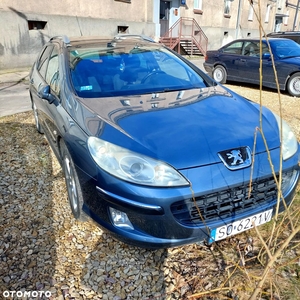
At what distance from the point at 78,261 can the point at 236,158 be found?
138 centimetres

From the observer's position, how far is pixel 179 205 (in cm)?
176

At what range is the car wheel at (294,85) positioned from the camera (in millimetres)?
6977

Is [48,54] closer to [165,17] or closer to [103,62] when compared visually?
[103,62]

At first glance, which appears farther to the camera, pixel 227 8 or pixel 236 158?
pixel 227 8

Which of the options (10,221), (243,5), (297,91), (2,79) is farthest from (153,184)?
(243,5)

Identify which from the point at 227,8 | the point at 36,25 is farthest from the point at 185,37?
the point at 36,25

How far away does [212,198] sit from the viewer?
1.81 m

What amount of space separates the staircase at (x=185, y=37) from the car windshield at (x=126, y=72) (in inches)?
554

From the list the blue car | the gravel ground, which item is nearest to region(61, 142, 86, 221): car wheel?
the blue car

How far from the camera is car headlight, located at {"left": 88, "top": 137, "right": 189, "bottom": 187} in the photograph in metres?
1.78

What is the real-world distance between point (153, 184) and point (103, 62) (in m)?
1.72

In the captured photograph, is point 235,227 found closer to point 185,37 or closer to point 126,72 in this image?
point 126,72

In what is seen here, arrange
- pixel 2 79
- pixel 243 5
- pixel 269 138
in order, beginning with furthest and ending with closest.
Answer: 1. pixel 243 5
2. pixel 2 79
3. pixel 269 138

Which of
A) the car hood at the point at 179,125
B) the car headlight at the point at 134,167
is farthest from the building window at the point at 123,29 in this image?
the car headlight at the point at 134,167
